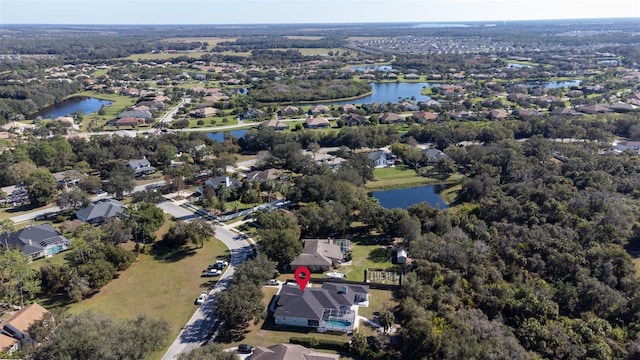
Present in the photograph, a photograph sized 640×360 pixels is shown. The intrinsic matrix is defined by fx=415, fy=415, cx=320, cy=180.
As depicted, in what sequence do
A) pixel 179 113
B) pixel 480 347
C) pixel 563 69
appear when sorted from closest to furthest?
pixel 480 347, pixel 179 113, pixel 563 69

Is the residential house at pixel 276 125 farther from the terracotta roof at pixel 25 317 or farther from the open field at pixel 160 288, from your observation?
the terracotta roof at pixel 25 317

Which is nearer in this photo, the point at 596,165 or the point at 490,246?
the point at 490,246

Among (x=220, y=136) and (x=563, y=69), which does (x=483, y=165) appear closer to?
(x=220, y=136)

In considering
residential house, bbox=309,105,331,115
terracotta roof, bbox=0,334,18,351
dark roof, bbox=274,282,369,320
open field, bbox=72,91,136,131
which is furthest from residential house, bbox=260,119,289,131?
terracotta roof, bbox=0,334,18,351

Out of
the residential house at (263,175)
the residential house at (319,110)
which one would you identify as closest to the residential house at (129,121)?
the residential house at (319,110)

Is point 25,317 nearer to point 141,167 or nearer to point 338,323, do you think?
point 338,323

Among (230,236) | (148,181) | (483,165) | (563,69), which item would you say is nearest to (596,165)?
(483,165)
